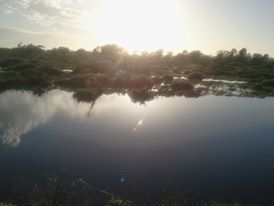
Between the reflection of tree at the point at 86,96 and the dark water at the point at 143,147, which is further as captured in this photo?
the reflection of tree at the point at 86,96

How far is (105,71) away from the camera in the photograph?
256 feet

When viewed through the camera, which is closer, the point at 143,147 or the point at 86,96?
the point at 143,147

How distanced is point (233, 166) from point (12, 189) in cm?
1512

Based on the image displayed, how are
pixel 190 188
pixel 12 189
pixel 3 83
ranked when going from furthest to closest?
pixel 3 83, pixel 190 188, pixel 12 189

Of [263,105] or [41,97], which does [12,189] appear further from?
[263,105]

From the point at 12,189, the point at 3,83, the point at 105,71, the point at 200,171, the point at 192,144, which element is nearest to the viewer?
the point at 12,189

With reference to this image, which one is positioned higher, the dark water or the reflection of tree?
the reflection of tree

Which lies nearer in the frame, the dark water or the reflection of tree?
the dark water

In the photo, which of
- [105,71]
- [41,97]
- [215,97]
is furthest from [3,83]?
[215,97]

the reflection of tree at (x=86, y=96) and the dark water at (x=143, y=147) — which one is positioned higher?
the reflection of tree at (x=86, y=96)

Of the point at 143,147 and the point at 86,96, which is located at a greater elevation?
the point at 86,96

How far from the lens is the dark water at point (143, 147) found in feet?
67.4

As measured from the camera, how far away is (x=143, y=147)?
90.8ft

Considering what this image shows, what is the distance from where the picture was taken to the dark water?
67.4ft
